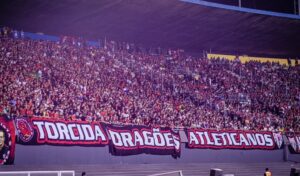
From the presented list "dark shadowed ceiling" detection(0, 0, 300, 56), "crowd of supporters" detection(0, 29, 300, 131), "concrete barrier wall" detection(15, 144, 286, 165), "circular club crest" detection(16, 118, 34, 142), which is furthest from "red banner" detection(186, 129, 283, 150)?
"circular club crest" detection(16, 118, 34, 142)

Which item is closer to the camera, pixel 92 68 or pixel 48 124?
pixel 48 124

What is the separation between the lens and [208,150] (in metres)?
25.9

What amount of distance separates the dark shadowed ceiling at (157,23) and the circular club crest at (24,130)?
10596 mm

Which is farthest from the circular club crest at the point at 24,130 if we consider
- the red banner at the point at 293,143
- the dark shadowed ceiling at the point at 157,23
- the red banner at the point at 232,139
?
the red banner at the point at 293,143

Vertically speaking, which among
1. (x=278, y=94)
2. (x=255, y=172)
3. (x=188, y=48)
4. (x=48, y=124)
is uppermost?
(x=188, y=48)

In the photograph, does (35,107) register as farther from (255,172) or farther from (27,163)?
(255,172)

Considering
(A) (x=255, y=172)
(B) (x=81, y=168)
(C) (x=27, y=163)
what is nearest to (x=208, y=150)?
(A) (x=255, y=172)

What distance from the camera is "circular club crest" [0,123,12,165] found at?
18250mm

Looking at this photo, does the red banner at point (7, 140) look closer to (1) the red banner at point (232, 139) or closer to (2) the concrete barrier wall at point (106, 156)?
(2) the concrete barrier wall at point (106, 156)

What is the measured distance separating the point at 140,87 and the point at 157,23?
5753mm

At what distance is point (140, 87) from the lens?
29.4 meters

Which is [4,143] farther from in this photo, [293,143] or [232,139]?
[293,143]

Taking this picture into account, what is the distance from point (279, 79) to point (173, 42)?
9529 millimetres

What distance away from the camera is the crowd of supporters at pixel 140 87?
23281mm
